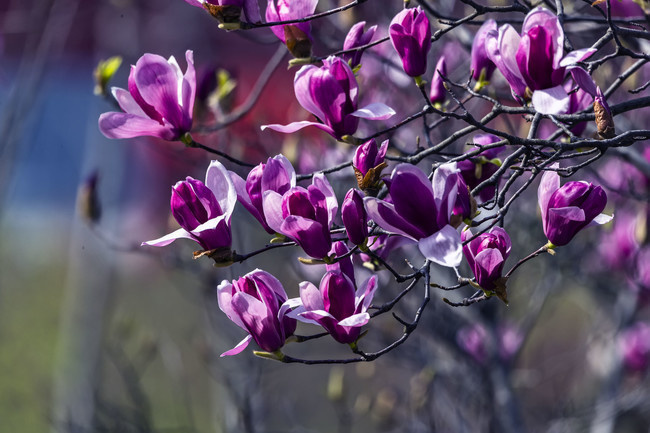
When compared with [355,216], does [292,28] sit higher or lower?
higher

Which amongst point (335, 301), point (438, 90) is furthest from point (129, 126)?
point (438, 90)

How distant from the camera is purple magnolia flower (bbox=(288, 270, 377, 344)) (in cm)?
95

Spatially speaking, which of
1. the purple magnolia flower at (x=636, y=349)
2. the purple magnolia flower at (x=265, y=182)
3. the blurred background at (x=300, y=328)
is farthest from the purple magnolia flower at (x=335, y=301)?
the purple magnolia flower at (x=636, y=349)

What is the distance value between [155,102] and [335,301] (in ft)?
1.40

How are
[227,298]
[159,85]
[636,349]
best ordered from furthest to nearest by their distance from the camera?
[636,349]
[159,85]
[227,298]

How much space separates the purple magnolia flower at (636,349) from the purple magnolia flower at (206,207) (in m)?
2.18

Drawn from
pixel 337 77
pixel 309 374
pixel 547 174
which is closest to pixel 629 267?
pixel 547 174

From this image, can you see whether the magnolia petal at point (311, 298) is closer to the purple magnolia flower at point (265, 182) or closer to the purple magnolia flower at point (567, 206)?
the purple magnolia flower at point (265, 182)

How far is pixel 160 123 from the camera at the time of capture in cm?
113

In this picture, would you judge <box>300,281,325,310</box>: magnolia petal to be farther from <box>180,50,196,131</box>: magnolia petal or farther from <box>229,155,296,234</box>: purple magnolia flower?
<box>180,50,196,131</box>: magnolia petal

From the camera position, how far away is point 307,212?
0.94m

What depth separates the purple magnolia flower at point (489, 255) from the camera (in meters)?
0.96

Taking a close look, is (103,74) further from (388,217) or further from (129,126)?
(388,217)

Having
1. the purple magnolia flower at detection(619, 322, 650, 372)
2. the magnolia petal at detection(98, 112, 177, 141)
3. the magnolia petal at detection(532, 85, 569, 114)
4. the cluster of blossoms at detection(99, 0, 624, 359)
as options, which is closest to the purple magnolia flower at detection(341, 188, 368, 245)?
the cluster of blossoms at detection(99, 0, 624, 359)
